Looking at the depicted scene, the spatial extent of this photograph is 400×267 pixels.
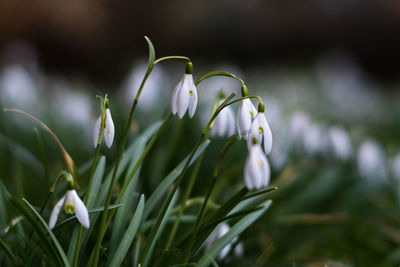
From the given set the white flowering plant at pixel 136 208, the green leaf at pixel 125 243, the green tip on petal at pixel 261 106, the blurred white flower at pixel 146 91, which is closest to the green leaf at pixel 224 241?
the white flowering plant at pixel 136 208

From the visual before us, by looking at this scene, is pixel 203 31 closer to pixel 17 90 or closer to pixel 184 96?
pixel 17 90

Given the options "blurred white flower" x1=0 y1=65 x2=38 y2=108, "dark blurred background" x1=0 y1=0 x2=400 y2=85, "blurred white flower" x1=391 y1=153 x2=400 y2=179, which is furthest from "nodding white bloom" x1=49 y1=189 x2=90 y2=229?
"dark blurred background" x1=0 y1=0 x2=400 y2=85

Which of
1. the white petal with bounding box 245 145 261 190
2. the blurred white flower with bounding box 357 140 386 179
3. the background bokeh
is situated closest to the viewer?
the white petal with bounding box 245 145 261 190

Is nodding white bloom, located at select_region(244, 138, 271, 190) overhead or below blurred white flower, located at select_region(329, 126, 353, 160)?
overhead

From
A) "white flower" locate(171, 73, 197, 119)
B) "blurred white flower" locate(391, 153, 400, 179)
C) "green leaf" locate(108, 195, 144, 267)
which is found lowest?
"blurred white flower" locate(391, 153, 400, 179)

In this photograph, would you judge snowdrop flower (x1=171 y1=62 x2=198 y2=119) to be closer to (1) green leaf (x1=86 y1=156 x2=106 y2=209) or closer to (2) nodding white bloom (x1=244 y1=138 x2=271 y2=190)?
(2) nodding white bloom (x1=244 y1=138 x2=271 y2=190)

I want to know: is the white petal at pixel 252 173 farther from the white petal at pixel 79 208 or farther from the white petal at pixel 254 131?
the white petal at pixel 79 208

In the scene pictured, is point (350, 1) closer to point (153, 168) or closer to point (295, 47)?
point (295, 47)
